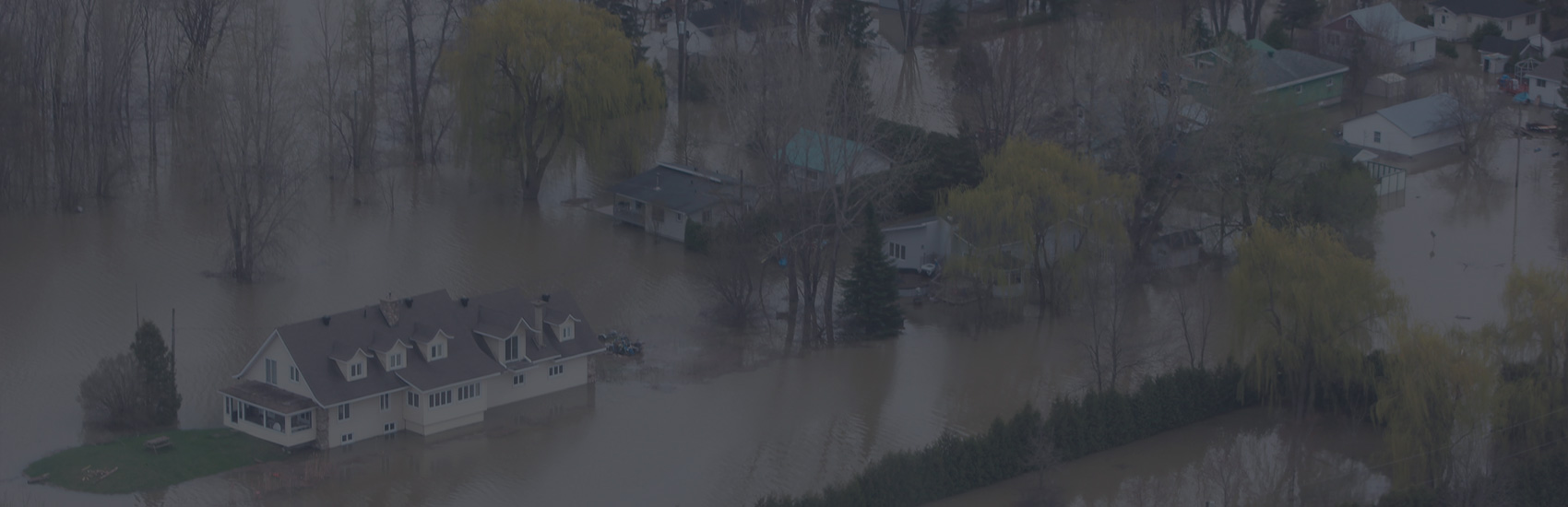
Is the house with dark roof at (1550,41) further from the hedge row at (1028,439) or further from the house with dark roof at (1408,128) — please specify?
the hedge row at (1028,439)

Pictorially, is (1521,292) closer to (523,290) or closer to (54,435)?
(523,290)

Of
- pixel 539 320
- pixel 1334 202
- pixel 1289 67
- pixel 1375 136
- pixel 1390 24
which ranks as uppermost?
pixel 1390 24

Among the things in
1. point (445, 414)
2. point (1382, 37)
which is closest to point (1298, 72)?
point (1382, 37)

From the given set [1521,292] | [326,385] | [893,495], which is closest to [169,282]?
[326,385]

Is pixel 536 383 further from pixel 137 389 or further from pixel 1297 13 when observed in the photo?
pixel 1297 13

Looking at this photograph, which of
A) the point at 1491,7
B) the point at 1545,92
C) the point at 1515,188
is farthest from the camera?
the point at 1491,7
